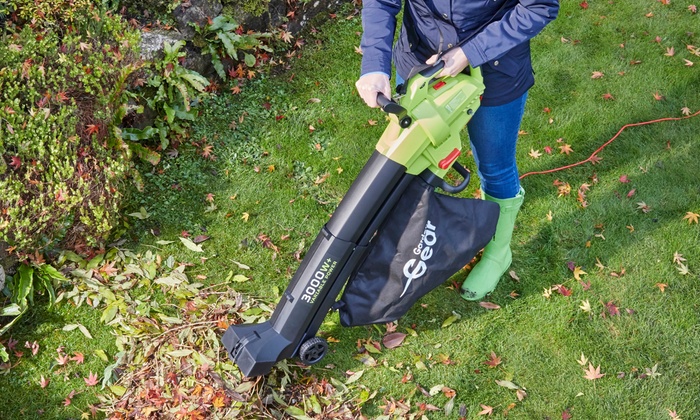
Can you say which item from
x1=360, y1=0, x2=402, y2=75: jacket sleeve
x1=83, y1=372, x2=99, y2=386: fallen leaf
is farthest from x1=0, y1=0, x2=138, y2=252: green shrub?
x1=360, y1=0, x2=402, y2=75: jacket sleeve

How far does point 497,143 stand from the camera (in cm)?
323

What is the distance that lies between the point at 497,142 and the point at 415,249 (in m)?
0.64

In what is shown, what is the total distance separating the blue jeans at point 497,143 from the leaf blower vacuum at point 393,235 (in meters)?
0.19

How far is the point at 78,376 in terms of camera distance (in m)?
3.69

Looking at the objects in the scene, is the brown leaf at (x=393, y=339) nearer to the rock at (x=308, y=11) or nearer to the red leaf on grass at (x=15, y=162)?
the red leaf on grass at (x=15, y=162)

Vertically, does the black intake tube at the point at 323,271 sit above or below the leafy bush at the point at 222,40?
below

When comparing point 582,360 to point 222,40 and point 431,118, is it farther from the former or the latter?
point 222,40

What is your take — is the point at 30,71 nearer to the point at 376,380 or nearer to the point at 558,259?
the point at 376,380

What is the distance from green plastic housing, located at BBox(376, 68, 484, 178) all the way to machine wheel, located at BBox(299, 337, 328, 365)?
1.01 metres

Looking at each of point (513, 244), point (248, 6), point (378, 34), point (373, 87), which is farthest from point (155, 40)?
point (513, 244)

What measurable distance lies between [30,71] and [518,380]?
3376 millimetres

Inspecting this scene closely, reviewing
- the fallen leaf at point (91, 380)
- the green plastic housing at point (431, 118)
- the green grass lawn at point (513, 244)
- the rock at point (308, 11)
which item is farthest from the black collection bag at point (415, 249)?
the rock at point (308, 11)

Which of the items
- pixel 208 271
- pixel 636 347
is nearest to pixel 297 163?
pixel 208 271

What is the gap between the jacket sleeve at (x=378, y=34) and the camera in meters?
2.93
